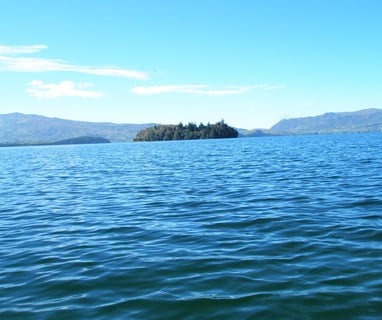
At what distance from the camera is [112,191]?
2919 centimetres

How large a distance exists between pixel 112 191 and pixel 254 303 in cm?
2175

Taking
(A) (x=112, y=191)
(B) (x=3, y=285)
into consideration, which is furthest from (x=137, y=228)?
(A) (x=112, y=191)

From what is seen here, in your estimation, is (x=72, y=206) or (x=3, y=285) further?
(x=72, y=206)

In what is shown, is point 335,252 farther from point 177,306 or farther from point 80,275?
point 80,275

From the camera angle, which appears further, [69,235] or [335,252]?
[69,235]

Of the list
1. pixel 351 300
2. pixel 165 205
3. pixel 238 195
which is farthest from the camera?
pixel 238 195

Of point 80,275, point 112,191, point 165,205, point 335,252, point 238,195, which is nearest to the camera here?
point 80,275

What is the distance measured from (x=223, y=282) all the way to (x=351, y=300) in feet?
10.1

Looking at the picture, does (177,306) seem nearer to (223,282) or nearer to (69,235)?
(223,282)

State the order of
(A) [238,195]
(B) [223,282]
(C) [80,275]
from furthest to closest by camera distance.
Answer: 1. (A) [238,195]
2. (C) [80,275]
3. (B) [223,282]

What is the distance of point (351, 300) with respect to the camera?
343 inches

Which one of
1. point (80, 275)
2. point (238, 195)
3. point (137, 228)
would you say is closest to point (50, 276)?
point (80, 275)

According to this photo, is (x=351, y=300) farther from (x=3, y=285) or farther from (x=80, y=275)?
(x=3, y=285)

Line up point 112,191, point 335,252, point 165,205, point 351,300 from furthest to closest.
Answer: point 112,191 < point 165,205 < point 335,252 < point 351,300
